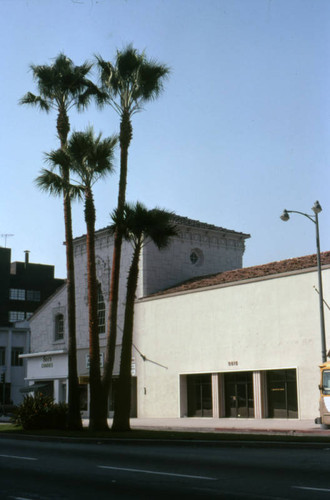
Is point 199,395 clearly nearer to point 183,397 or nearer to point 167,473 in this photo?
point 183,397

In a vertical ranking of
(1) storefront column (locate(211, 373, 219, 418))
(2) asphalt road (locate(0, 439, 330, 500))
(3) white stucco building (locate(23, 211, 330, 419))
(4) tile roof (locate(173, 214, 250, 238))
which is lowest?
(2) asphalt road (locate(0, 439, 330, 500))

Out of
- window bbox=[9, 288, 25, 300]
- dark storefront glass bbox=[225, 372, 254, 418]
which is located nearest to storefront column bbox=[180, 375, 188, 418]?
dark storefront glass bbox=[225, 372, 254, 418]

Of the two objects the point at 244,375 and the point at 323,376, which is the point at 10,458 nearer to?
the point at 323,376

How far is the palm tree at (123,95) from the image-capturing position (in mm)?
25469

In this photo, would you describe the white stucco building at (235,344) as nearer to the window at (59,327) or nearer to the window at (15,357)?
the window at (59,327)

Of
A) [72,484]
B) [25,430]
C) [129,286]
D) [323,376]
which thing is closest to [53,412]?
[25,430]

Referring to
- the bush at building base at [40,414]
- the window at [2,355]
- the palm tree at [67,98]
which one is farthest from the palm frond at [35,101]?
the window at [2,355]

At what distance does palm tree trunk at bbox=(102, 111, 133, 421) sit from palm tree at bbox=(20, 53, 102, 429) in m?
1.41

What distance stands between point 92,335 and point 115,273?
252 centimetres

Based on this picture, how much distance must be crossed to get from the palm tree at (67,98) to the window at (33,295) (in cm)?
6625

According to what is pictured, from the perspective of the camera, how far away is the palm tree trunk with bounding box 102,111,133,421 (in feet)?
82.4

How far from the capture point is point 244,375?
3584 centimetres

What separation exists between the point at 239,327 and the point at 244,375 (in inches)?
103

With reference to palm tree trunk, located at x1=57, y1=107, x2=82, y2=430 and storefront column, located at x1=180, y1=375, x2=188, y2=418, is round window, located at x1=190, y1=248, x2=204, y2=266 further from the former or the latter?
palm tree trunk, located at x1=57, y1=107, x2=82, y2=430
